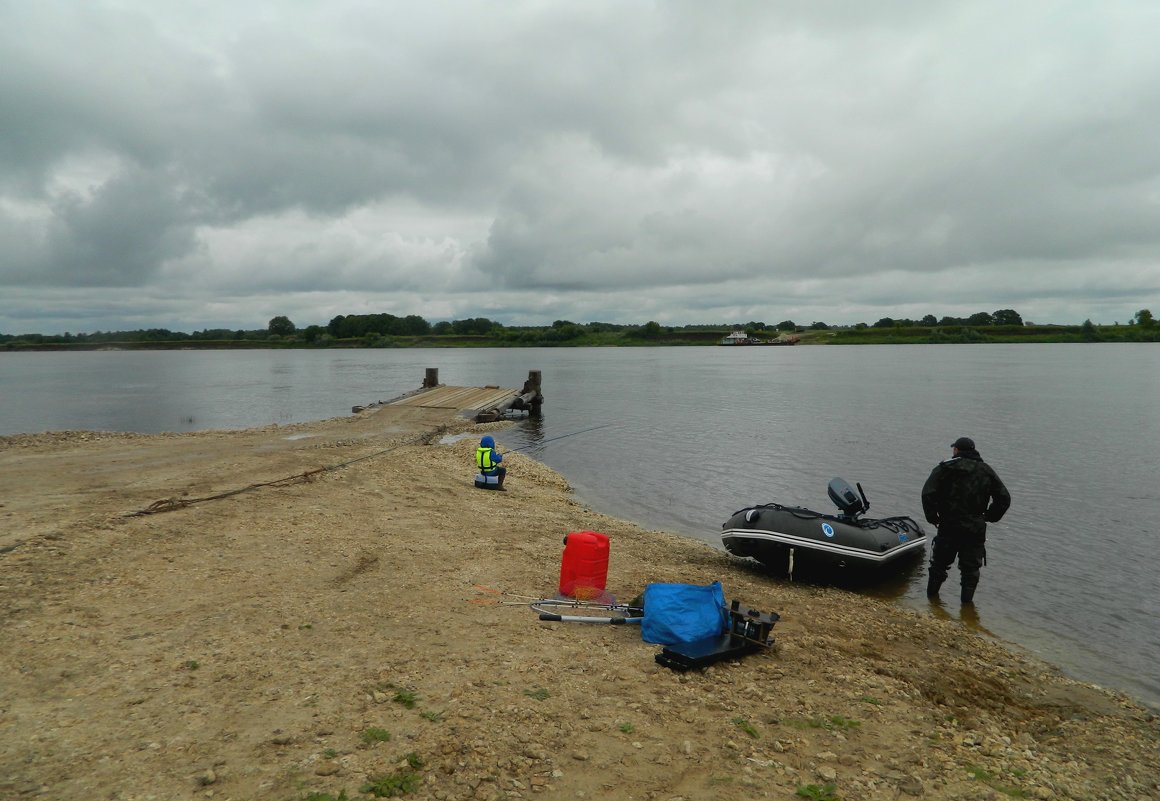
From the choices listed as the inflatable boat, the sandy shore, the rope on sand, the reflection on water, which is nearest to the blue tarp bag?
the sandy shore

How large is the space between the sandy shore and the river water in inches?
86.4

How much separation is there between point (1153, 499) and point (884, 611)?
495 inches

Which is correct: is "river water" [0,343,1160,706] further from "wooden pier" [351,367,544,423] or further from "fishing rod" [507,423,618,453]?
"wooden pier" [351,367,544,423]

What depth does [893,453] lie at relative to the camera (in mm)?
23344

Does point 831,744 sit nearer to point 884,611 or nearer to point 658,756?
point 658,756

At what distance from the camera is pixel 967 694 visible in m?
6.23

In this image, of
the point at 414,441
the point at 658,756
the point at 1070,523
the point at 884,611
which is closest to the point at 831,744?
the point at 658,756

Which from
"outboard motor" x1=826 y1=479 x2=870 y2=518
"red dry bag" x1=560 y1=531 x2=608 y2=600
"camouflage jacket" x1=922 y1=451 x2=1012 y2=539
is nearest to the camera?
"red dry bag" x1=560 y1=531 x2=608 y2=600

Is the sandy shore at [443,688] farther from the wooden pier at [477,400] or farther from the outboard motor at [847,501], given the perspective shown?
the wooden pier at [477,400]

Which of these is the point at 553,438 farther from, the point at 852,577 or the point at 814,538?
A: the point at 814,538

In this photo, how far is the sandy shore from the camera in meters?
4.19

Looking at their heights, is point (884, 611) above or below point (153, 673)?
below

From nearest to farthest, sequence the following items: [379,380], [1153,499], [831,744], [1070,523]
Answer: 1. [831,744]
2. [1070,523]
3. [1153,499]
4. [379,380]

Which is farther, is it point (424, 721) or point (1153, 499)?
point (1153, 499)
